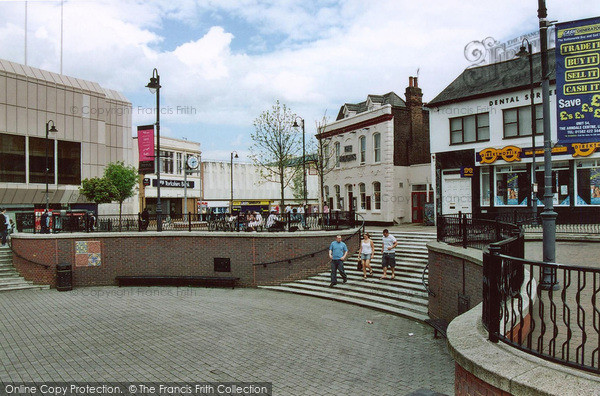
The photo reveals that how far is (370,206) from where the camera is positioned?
32.5 m

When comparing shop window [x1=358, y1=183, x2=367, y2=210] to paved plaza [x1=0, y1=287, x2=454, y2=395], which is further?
shop window [x1=358, y1=183, x2=367, y2=210]

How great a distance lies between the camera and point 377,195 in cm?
3234

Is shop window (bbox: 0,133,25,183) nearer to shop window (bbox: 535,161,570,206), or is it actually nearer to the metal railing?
shop window (bbox: 535,161,570,206)

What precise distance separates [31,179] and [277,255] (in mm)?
33056

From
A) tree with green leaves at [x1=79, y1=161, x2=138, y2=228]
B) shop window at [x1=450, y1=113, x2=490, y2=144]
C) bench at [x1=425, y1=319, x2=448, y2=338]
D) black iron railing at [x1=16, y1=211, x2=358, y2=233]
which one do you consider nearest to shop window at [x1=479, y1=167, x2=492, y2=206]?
shop window at [x1=450, y1=113, x2=490, y2=144]

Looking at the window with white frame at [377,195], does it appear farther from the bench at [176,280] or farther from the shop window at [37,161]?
the shop window at [37,161]

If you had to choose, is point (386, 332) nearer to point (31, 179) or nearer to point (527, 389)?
point (527, 389)

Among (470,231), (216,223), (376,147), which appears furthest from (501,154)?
(216,223)

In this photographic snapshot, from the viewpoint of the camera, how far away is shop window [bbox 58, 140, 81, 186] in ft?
144

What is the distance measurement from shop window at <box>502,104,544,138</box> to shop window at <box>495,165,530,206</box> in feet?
6.33

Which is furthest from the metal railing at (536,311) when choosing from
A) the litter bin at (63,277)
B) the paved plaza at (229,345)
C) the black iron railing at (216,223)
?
the litter bin at (63,277)

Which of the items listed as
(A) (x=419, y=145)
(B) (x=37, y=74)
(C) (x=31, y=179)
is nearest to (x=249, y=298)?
(A) (x=419, y=145)

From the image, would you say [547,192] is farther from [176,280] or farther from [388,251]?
[176,280]

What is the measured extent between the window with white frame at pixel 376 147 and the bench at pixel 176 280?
54.9 feet
